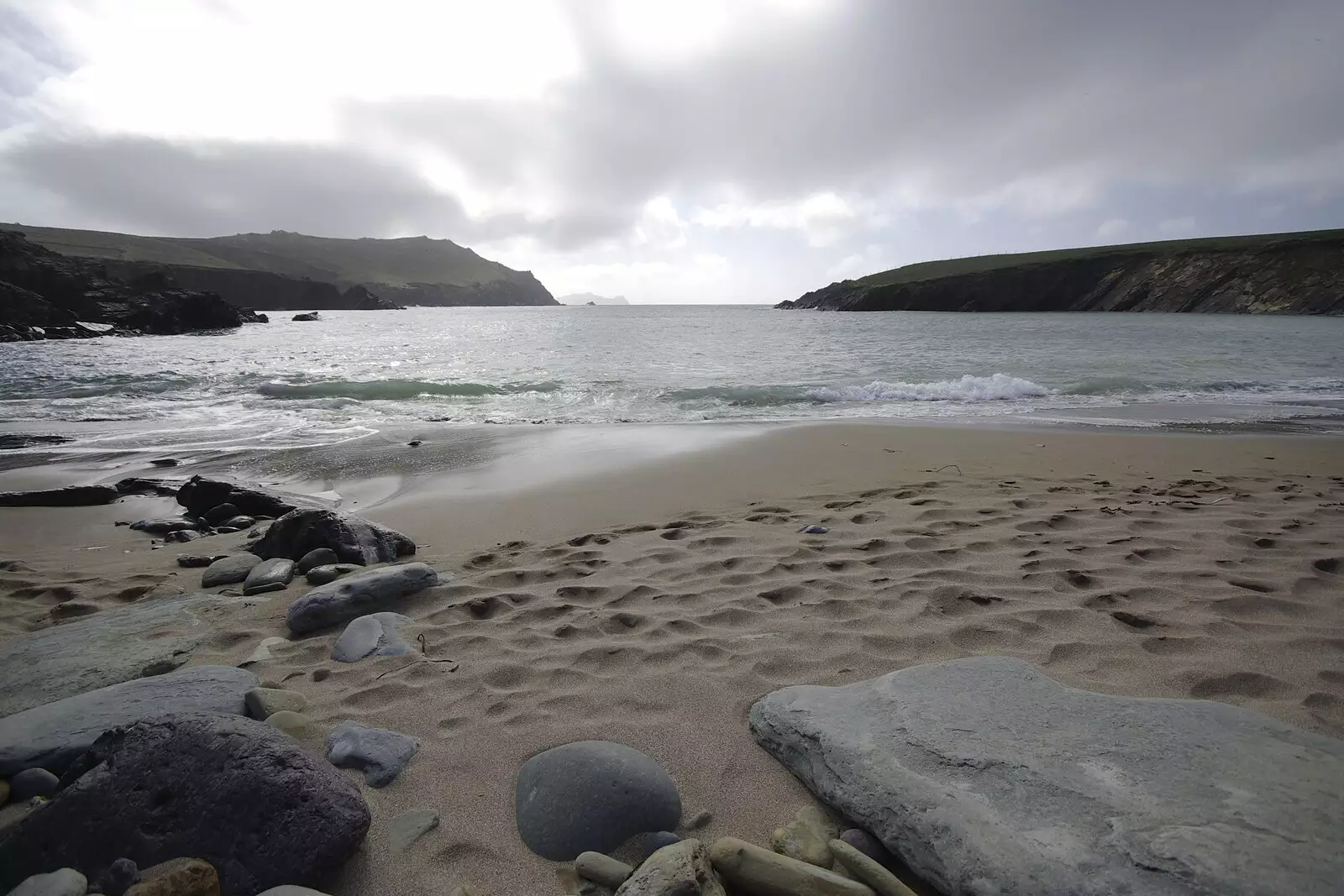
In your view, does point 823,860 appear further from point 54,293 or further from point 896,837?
point 54,293

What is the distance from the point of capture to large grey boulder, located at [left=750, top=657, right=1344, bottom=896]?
1.41 m

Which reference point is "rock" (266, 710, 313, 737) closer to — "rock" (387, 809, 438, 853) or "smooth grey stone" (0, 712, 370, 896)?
"smooth grey stone" (0, 712, 370, 896)

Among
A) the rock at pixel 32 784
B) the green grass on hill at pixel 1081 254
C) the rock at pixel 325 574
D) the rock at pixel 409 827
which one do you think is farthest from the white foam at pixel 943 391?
the green grass on hill at pixel 1081 254

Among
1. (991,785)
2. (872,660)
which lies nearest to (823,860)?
(991,785)

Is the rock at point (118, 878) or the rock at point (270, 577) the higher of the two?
the rock at point (118, 878)

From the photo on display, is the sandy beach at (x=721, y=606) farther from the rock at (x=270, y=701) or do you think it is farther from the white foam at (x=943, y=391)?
the white foam at (x=943, y=391)

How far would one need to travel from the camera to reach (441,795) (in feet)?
6.57

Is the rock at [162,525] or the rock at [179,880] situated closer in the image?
the rock at [179,880]

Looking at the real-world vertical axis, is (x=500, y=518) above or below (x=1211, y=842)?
below

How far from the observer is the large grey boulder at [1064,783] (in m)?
1.41

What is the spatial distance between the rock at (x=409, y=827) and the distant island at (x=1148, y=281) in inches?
2844

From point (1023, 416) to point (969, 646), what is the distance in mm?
9555

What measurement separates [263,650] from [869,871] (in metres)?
2.89

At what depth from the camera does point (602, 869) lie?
5.41ft
